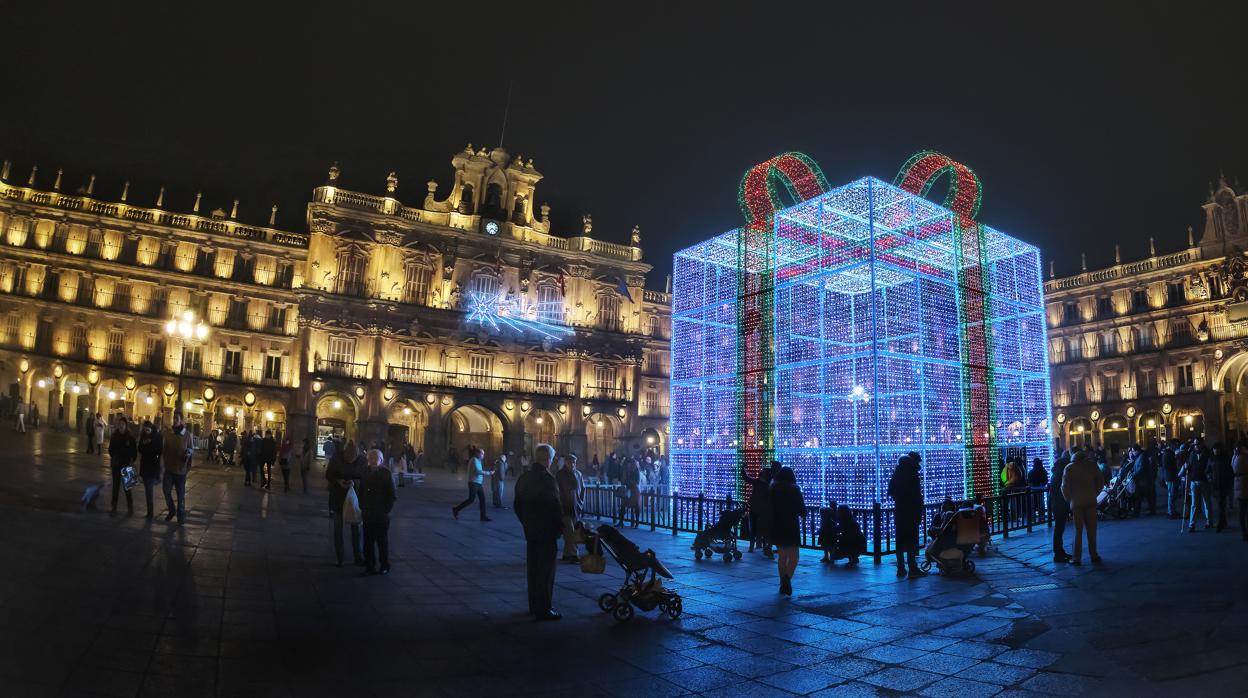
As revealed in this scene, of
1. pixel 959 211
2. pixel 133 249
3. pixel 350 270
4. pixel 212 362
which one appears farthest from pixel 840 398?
pixel 133 249

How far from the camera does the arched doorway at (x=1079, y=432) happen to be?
4325 centimetres

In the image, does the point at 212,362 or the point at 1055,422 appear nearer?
the point at 212,362

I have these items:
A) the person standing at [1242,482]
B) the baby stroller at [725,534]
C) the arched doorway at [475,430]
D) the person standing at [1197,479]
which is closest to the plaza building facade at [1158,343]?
the person standing at [1197,479]

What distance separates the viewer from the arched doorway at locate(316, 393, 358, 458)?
119ft

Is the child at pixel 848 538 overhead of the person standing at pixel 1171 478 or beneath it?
beneath

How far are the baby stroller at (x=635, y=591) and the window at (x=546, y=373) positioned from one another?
3322 centimetres

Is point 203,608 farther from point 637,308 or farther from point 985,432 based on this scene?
point 637,308

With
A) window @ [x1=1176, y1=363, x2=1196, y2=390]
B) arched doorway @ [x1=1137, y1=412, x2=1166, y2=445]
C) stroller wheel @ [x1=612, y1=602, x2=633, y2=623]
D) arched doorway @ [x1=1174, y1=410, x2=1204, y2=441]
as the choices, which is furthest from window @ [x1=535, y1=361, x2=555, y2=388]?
window @ [x1=1176, y1=363, x2=1196, y2=390]

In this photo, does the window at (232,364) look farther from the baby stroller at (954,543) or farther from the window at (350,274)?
the baby stroller at (954,543)

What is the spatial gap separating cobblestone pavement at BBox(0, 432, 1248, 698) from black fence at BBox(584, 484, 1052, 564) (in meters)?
1.27

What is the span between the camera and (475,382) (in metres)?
38.3

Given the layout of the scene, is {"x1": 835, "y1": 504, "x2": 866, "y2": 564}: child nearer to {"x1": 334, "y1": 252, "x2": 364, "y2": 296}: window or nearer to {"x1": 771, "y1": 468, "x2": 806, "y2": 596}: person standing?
{"x1": 771, "y1": 468, "x2": 806, "y2": 596}: person standing

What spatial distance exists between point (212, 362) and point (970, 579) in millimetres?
39926

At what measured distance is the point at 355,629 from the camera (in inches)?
227
